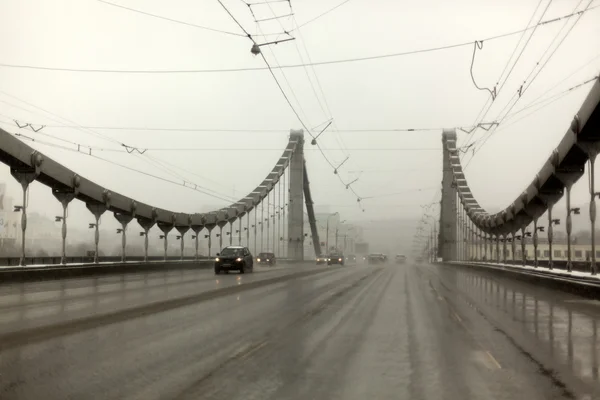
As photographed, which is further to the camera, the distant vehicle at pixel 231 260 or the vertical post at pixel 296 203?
the vertical post at pixel 296 203

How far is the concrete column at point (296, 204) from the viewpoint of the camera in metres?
81.3

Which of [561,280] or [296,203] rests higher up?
[296,203]

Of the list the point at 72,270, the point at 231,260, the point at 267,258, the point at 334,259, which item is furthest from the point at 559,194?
the point at 334,259

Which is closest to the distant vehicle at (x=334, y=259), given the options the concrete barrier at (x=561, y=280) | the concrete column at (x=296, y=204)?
the concrete column at (x=296, y=204)

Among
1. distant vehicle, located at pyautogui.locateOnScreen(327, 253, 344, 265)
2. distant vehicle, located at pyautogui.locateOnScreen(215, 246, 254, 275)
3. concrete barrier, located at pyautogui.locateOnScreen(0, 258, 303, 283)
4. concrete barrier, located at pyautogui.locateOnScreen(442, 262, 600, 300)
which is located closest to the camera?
concrete barrier, located at pyautogui.locateOnScreen(442, 262, 600, 300)

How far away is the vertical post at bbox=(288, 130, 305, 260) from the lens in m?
81.3

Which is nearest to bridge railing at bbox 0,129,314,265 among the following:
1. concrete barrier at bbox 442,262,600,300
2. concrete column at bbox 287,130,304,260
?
concrete column at bbox 287,130,304,260

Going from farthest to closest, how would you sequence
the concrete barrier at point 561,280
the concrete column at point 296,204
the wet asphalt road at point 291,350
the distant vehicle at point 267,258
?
1. the concrete column at point 296,204
2. the distant vehicle at point 267,258
3. the concrete barrier at point 561,280
4. the wet asphalt road at point 291,350

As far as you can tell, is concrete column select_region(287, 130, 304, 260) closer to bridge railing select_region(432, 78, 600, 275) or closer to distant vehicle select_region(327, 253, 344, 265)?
distant vehicle select_region(327, 253, 344, 265)

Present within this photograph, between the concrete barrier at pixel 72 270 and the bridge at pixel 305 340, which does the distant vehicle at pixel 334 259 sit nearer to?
the concrete barrier at pixel 72 270

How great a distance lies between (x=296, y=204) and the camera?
276ft

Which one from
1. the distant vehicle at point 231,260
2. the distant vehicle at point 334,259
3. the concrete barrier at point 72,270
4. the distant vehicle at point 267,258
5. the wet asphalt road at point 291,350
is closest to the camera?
the wet asphalt road at point 291,350

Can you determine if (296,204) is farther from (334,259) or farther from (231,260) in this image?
(231,260)

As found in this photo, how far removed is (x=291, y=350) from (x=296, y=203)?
74.8 m
